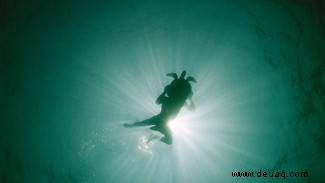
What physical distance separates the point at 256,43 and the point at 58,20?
10.3 meters

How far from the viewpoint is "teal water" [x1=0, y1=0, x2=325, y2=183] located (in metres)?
12.8

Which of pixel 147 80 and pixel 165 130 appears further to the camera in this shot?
pixel 147 80

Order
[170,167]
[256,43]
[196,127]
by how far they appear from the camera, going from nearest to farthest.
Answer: [256,43]
[196,127]
[170,167]

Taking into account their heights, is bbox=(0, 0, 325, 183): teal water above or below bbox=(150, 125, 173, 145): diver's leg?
above

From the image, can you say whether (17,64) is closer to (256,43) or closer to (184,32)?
(184,32)

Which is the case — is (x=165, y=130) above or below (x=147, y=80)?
below

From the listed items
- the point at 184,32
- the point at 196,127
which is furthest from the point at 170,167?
the point at 184,32

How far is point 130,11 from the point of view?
13.0m

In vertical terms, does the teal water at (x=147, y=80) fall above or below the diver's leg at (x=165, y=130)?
above

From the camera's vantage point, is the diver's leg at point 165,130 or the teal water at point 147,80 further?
the teal water at point 147,80

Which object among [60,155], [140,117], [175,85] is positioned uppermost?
[140,117]

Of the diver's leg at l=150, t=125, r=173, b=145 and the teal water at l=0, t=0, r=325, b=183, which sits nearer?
the diver's leg at l=150, t=125, r=173, b=145

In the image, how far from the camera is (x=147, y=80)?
13266mm

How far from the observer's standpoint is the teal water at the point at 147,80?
12766 mm
